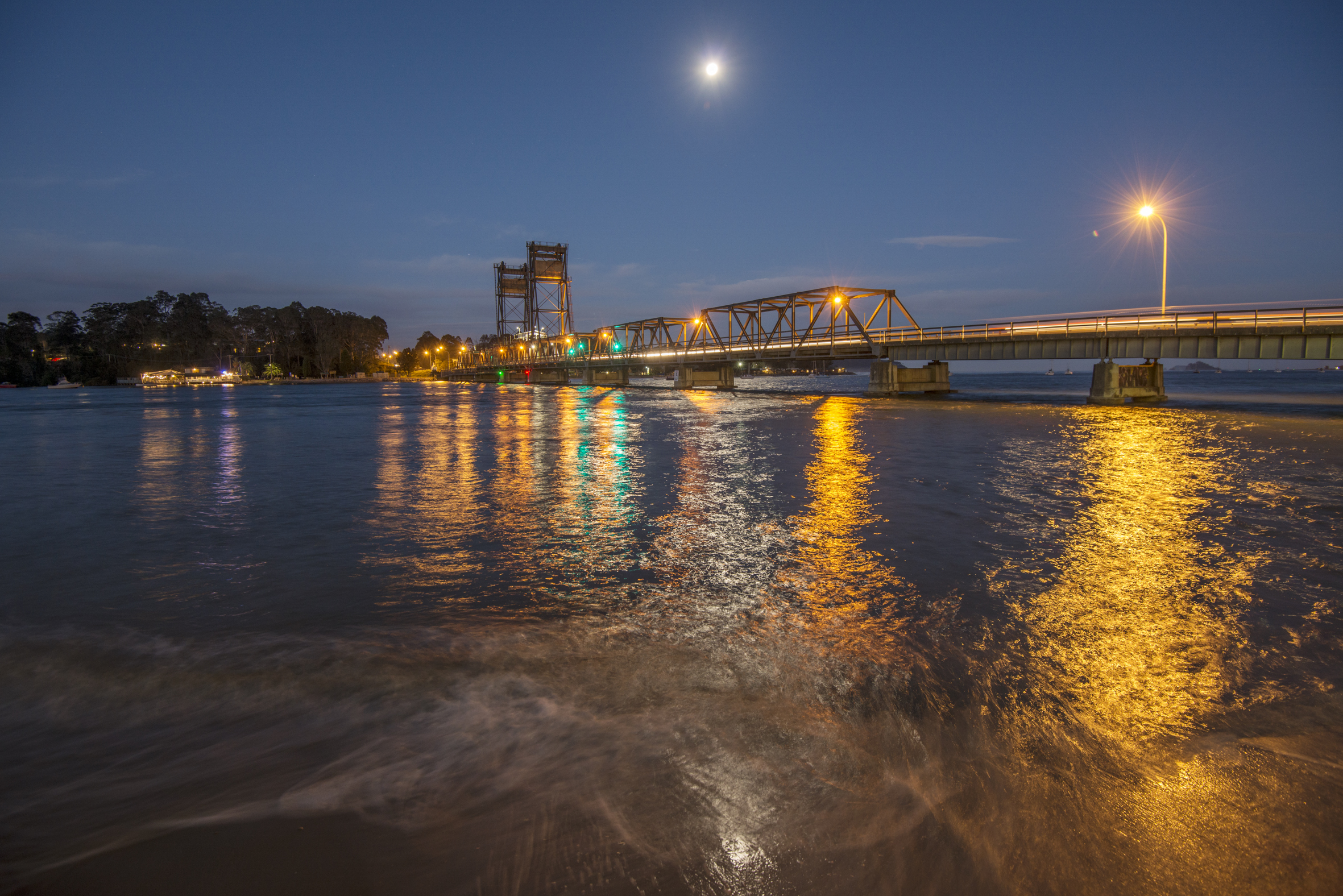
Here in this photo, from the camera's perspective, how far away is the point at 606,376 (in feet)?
449

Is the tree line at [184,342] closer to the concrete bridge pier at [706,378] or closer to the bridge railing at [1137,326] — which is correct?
the concrete bridge pier at [706,378]

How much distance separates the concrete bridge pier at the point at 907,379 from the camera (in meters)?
A: 55.2

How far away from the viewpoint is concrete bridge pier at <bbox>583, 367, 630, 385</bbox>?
103 metres

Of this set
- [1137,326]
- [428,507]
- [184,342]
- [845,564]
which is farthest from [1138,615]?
[184,342]

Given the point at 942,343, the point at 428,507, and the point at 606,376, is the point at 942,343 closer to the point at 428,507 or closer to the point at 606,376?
the point at 428,507

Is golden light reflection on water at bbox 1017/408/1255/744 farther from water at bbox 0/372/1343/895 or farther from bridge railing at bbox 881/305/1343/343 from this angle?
bridge railing at bbox 881/305/1343/343

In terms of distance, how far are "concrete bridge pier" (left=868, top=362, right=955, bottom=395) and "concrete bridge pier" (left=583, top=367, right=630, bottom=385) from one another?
1792 inches

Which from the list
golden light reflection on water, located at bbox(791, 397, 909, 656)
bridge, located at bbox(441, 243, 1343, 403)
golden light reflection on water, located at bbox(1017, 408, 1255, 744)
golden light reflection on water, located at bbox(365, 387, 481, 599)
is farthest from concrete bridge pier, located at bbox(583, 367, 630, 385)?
golden light reflection on water, located at bbox(1017, 408, 1255, 744)

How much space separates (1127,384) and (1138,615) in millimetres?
48456

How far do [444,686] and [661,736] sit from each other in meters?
1.65

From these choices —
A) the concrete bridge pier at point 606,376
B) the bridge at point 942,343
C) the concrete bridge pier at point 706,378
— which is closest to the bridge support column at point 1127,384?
the bridge at point 942,343

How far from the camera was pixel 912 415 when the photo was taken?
107 ft

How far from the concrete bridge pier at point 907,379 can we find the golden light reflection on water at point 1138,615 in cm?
4603

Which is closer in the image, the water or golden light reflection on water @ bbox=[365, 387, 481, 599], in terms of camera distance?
the water
